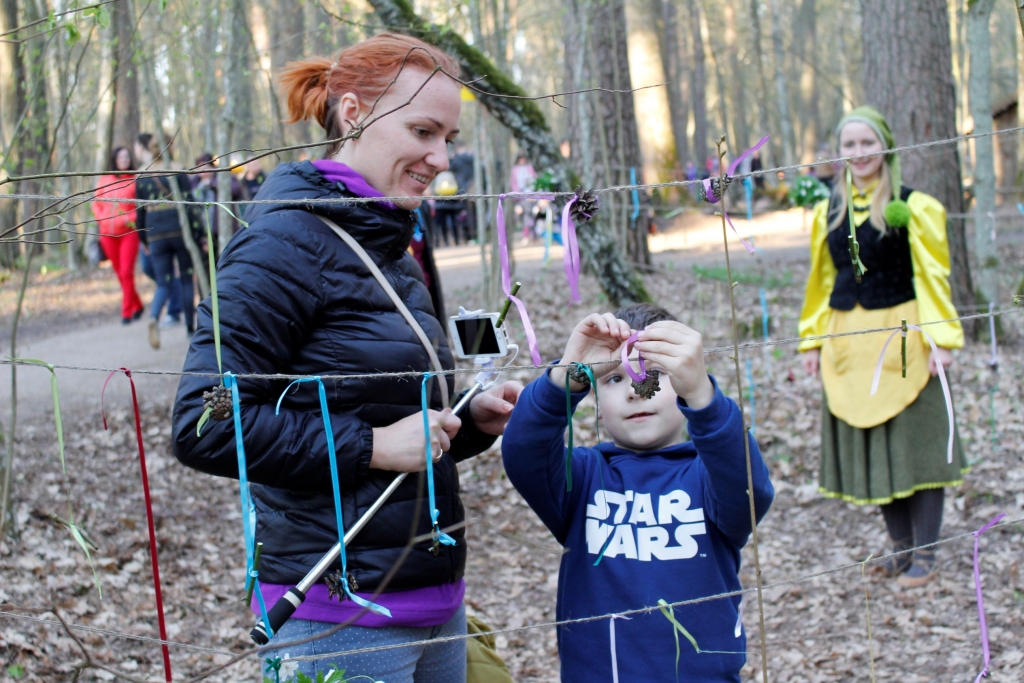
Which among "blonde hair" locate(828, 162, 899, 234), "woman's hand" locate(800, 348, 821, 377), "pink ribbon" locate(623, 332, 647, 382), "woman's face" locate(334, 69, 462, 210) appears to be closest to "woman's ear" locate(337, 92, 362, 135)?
"woman's face" locate(334, 69, 462, 210)

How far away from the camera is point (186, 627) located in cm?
417

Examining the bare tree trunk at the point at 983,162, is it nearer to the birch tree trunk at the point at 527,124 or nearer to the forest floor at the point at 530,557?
the forest floor at the point at 530,557

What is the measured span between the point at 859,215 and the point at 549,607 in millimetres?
2370

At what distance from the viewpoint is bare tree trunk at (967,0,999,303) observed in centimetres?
664

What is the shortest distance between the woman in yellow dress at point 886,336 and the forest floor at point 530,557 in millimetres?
346

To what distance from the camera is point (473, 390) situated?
210 centimetres

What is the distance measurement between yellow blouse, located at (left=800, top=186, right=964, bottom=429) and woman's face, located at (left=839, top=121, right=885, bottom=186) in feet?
0.29

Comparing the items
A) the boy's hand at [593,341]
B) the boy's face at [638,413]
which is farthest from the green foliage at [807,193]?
the boy's hand at [593,341]

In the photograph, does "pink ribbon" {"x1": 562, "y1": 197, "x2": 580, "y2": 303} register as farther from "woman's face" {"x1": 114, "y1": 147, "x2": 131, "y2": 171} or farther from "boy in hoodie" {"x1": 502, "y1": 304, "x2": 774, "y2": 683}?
"woman's face" {"x1": 114, "y1": 147, "x2": 131, "y2": 171}

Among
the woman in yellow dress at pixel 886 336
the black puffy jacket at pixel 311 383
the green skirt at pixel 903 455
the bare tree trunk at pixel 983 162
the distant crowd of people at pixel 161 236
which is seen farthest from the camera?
the distant crowd of people at pixel 161 236

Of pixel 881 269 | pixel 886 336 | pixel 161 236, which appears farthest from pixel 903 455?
pixel 161 236

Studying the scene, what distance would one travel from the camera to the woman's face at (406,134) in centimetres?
191

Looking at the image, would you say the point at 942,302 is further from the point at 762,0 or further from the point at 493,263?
the point at 762,0

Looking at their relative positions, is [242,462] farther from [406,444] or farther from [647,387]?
[647,387]
